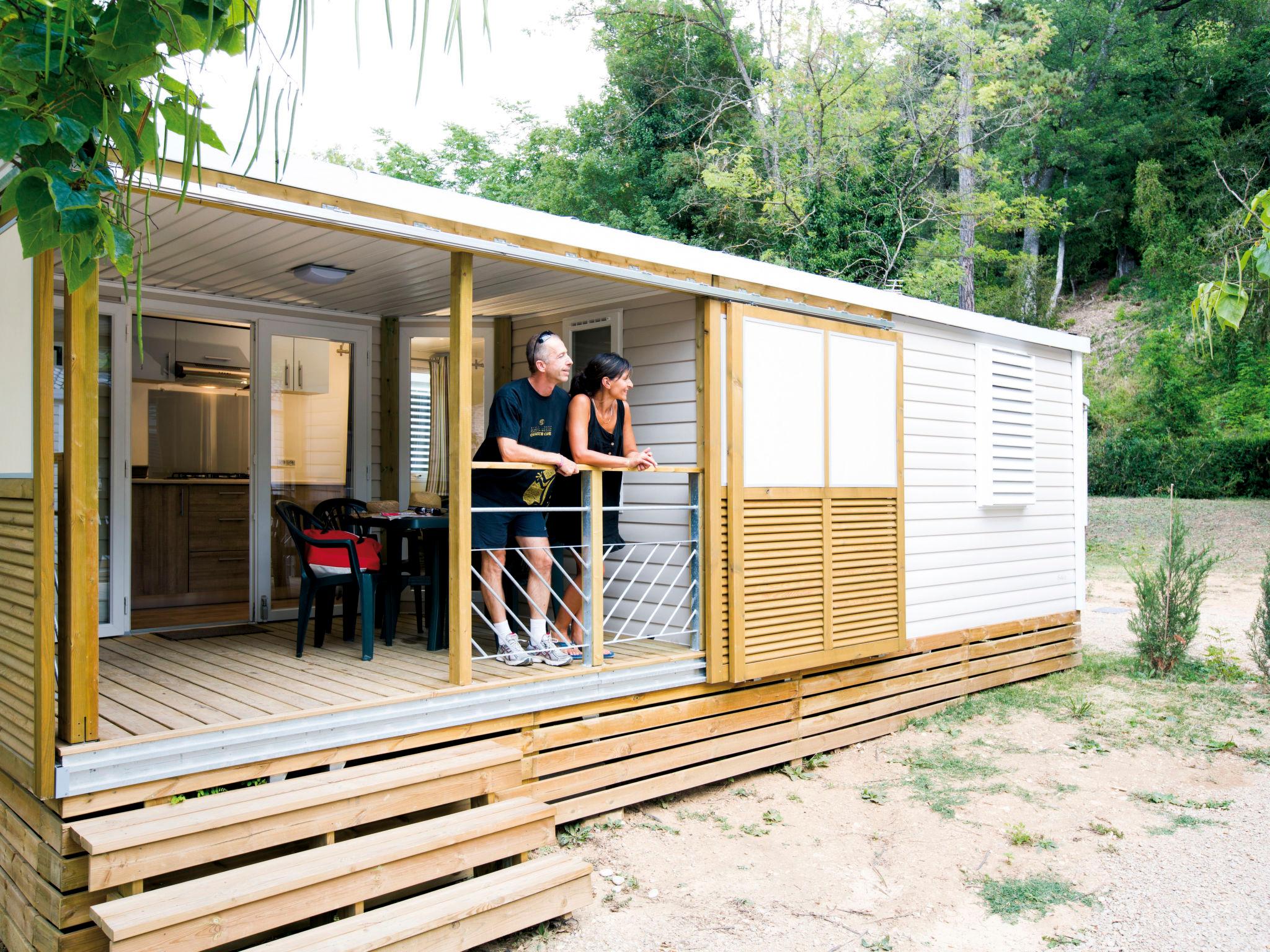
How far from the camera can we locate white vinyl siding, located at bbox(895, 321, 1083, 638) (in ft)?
19.7

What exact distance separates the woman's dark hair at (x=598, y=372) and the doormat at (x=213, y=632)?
2263 millimetres

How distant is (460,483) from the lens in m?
3.80

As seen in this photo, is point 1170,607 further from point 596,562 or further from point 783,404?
point 596,562

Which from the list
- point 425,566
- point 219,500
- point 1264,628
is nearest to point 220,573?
point 219,500

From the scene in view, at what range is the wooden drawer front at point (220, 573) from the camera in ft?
21.6

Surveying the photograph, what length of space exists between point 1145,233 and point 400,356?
75.8 ft

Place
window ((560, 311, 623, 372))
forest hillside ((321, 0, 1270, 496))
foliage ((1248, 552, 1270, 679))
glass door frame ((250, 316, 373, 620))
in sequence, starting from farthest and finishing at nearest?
forest hillside ((321, 0, 1270, 496)), foliage ((1248, 552, 1270, 679)), glass door frame ((250, 316, 373, 620)), window ((560, 311, 623, 372))

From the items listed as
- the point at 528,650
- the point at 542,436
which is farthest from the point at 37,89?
the point at 528,650

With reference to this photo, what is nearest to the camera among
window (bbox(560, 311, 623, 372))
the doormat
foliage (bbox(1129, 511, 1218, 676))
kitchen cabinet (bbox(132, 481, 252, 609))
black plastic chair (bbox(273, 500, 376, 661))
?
black plastic chair (bbox(273, 500, 376, 661))

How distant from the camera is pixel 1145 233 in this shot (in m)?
24.0

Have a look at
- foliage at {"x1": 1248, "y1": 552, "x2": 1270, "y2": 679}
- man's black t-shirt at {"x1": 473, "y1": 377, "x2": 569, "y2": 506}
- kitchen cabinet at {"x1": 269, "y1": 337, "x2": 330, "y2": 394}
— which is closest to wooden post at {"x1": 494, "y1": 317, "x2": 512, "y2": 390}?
kitchen cabinet at {"x1": 269, "y1": 337, "x2": 330, "y2": 394}

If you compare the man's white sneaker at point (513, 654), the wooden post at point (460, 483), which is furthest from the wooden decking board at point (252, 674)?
the man's white sneaker at point (513, 654)

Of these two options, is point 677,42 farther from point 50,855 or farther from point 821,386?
point 50,855

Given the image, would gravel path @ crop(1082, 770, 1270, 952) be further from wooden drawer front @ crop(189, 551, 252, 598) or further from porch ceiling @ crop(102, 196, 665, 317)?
wooden drawer front @ crop(189, 551, 252, 598)
